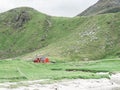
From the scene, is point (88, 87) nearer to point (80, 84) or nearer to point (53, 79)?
point (80, 84)

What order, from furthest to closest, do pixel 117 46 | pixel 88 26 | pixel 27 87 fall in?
pixel 88 26 < pixel 117 46 < pixel 27 87

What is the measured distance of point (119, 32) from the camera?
530 ft

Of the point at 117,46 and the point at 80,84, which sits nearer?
the point at 80,84

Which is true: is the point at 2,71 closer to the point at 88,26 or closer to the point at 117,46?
the point at 117,46

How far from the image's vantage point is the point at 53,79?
3869cm

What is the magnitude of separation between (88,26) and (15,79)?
149 m

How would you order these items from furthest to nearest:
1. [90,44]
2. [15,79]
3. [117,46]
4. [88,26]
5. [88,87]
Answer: [88,26] → [90,44] → [117,46] → [15,79] → [88,87]

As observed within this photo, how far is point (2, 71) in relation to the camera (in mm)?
41375

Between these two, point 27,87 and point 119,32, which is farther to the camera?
point 119,32

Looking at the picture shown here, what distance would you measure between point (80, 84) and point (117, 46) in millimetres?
113240

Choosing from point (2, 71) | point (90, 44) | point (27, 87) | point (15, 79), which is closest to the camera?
point (27, 87)

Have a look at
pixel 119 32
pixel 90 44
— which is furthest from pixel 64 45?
pixel 119 32

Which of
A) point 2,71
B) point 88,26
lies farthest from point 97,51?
point 2,71

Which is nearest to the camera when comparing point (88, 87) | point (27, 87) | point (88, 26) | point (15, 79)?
point (27, 87)
